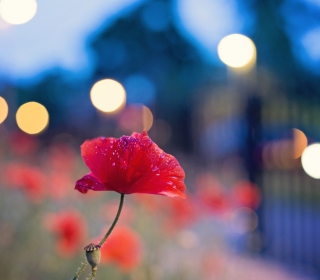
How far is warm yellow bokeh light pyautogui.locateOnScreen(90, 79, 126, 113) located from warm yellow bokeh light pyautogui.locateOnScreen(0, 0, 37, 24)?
4.26 ft

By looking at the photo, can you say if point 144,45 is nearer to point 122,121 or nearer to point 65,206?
point 122,121

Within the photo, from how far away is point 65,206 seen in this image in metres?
2.86

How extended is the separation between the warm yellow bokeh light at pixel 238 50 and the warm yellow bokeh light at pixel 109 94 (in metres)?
1.51

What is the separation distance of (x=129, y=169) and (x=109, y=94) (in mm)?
4443

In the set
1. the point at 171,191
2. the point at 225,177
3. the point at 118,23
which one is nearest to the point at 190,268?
the point at 171,191

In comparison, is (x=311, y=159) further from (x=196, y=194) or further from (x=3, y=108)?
(x=3, y=108)

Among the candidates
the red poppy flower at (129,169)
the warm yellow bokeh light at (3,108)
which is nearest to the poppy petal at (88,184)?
the red poppy flower at (129,169)

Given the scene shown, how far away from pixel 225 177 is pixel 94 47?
11.5m

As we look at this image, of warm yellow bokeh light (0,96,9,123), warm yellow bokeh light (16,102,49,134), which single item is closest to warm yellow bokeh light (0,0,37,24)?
warm yellow bokeh light (0,96,9,123)

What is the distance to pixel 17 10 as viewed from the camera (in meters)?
3.26

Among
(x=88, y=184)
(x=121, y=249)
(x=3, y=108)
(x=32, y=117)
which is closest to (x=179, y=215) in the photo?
(x=121, y=249)

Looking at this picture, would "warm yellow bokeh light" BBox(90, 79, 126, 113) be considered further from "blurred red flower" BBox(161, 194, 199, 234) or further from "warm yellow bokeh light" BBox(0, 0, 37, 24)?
"blurred red flower" BBox(161, 194, 199, 234)

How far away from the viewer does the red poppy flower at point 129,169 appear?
1.64 ft

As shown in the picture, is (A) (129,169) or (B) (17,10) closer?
(A) (129,169)
